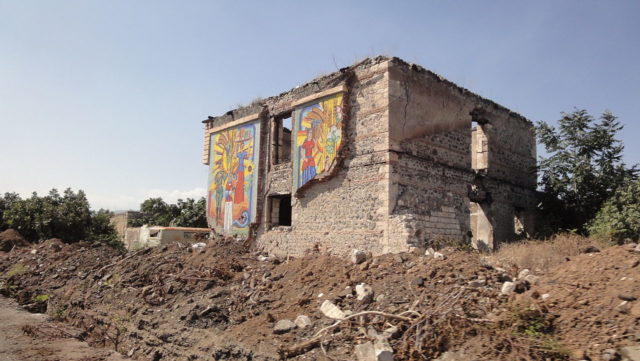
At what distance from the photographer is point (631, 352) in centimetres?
452

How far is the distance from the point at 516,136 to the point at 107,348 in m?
12.9

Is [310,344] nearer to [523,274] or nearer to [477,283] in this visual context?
[477,283]

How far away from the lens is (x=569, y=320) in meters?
5.38

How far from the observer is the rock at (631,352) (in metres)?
4.47

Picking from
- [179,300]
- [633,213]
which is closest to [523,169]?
[633,213]

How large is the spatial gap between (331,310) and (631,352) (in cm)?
391

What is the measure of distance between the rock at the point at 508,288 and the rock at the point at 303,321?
117 inches

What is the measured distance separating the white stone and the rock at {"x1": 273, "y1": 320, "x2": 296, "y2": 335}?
1.19 meters

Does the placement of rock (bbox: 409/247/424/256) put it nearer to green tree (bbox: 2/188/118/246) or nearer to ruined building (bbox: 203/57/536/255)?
ruined building (bbox: 203/57/536/255)

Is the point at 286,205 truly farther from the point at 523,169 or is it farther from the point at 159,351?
the point at 523,169

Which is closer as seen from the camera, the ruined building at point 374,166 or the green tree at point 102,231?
the ruined building at point 374,166

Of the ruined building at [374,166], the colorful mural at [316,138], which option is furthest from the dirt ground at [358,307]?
the colorful mural at [316,138]

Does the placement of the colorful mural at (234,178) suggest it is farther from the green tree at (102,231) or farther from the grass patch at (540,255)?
the green tree at (102,231)

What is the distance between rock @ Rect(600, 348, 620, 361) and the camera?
4.57m
